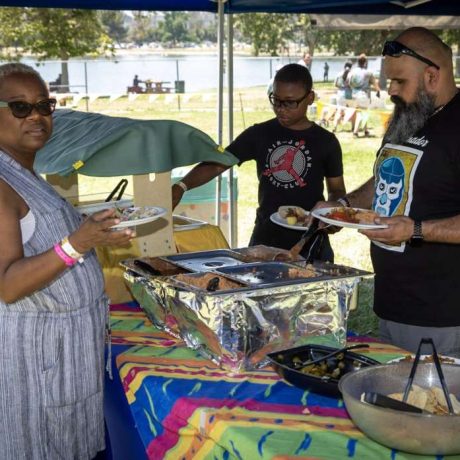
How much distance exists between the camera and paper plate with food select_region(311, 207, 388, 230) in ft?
6.46

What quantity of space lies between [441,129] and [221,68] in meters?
2.63

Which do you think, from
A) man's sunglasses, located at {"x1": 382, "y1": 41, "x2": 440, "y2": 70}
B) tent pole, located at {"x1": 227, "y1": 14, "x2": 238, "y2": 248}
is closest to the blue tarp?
tent pole, located at {"x1": 227, "y1": 14, "x2": 238, "y2": 248}

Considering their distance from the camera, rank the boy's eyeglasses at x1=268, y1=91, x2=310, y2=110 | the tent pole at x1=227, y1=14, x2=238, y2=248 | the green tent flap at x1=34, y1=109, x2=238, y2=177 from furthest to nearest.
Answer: the tent pole at x1=227, y1=14, x2=238, y2=248, the boy's eyeglasses at x1=268, y1=91, x2=310, y2=110, the green tent flap at x1=34, y1=109, x2=238, y2=177

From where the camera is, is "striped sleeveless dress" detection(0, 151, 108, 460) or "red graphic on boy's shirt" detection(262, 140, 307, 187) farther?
"red graphic on boy's shirt" detection(262, 140, 307, 187)

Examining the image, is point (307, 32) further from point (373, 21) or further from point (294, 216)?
point (294, 216)

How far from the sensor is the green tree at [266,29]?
80.7ft

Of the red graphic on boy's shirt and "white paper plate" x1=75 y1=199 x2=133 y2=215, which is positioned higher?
the red graphic on boy's shirt

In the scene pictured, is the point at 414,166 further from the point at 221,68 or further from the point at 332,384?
the point at 221,68

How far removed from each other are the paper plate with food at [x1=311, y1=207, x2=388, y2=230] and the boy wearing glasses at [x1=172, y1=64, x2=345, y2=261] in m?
1.04

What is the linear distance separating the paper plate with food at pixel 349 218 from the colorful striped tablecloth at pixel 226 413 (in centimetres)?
34

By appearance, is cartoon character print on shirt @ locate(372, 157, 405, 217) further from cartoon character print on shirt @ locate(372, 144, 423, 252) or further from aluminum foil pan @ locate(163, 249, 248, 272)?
aluminum foil pan @ locate(163, 249, 248, 272)

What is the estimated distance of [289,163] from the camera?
3283 mm

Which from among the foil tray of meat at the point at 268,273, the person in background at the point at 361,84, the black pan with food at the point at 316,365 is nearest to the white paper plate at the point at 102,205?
the foil tray of meat at the point at 268,273

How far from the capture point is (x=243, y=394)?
1740 millimetres
